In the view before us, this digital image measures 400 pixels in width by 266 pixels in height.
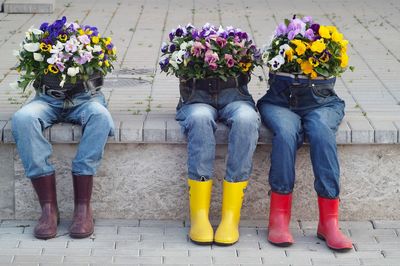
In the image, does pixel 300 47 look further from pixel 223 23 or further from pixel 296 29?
pixel 223 23

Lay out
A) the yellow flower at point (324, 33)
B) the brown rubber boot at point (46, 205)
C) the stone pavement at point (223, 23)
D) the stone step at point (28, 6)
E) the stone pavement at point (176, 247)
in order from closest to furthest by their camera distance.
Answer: the stone pavement at point (176, 247) < the brown rubber boot at point (46, 205) < the yellow flower at point (324, 33) < the stone pavement at point (223, 23) < the stone step at point (28, 6)

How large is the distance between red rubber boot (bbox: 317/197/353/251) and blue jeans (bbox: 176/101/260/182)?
17.6 inches

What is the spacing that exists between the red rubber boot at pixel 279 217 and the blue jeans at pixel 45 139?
38.8 inches

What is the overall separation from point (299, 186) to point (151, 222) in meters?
0.88

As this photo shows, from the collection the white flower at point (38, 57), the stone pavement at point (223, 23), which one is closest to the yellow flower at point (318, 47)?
the stone pavement at point (223, 23)

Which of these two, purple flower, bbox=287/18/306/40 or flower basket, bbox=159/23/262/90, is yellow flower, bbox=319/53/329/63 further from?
flower basket, bbox=159/23/262/90

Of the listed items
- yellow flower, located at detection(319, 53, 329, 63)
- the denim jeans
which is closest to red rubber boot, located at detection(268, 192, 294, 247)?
the denim jeans

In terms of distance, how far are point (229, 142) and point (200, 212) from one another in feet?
1.37

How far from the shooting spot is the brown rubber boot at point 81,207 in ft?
16.5

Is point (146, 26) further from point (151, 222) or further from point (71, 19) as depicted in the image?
point (151, 222)

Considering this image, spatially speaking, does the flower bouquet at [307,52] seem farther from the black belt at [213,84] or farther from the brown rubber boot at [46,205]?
the brown rubber boot at [46,205]

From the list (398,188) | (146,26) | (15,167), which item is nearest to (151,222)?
(15,167)

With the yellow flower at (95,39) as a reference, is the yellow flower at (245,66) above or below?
below

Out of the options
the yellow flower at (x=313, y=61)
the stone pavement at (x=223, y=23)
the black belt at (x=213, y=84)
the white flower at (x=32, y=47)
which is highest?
the yellow flower at (x=313, y=61)
